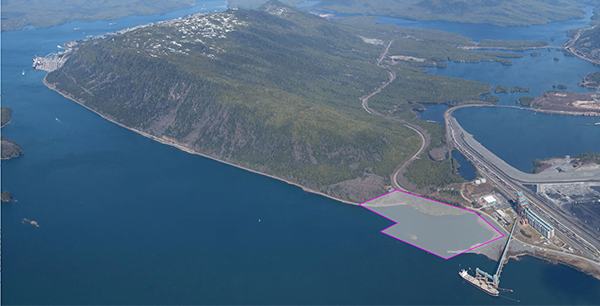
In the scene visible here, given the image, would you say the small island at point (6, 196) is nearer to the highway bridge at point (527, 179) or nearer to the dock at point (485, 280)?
the dock at point (485, 280)

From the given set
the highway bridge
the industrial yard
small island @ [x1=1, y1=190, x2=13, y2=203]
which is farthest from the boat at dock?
small island @ [x1=1, y1=190, x2=13, y2=203]

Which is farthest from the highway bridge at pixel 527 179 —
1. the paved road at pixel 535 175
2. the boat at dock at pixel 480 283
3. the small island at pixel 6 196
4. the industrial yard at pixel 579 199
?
the small island at pixel 6 196

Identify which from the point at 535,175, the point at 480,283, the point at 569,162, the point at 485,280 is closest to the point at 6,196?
the point at 480,283

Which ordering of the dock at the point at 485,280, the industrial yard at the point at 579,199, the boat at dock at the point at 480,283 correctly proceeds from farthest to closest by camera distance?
the industrial yard at the point at 579,199
the dock at the point at 485,280
the boat at dock at the point at 480,283

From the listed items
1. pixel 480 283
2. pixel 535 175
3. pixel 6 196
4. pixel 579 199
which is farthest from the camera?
pixel 535 175

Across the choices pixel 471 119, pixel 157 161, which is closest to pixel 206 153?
pixel 157 161

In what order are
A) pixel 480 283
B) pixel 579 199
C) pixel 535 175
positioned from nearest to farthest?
pixel 480 283 < pixel 579 199 < pixel 535 175

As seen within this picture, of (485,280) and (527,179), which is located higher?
(527,179)

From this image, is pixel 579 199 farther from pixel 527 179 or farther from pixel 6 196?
pixel 6 196
